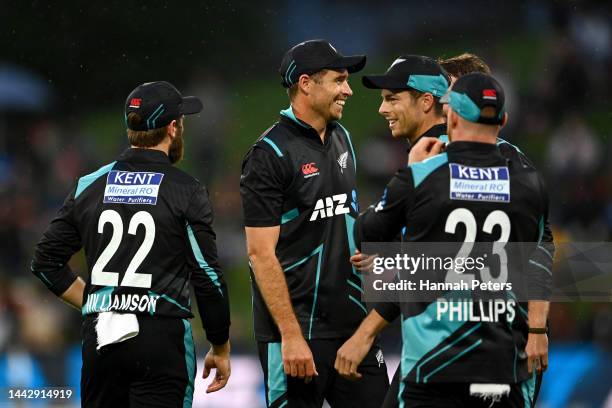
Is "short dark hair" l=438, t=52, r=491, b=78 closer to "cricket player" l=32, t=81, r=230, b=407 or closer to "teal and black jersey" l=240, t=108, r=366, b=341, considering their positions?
"teal and black jersey" l=240, t=108, r=366, b=341

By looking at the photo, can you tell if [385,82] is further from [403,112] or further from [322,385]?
[322,385]

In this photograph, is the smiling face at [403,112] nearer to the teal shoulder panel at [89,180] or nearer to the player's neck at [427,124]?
the player's neck at [427,124]

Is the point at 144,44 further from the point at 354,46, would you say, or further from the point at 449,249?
the point at 449,249

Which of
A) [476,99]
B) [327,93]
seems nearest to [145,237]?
[327,93]

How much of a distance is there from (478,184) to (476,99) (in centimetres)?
35

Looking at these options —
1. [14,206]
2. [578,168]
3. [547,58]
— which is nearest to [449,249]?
[578,168]

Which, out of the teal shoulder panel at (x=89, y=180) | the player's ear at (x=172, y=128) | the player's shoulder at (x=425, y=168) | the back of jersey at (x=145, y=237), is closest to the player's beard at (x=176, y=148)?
the player's ear at (x=172, y=128)

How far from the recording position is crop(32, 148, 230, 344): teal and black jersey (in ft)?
15.0

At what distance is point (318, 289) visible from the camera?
16.4 feet

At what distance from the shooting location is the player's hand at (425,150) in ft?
14.3

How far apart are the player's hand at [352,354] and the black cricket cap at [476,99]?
1.10 m

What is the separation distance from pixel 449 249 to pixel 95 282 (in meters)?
1.61

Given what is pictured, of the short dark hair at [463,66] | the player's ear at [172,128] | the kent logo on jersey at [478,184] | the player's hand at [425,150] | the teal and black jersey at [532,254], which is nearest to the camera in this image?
the kent logo on jersey at [478,184]
